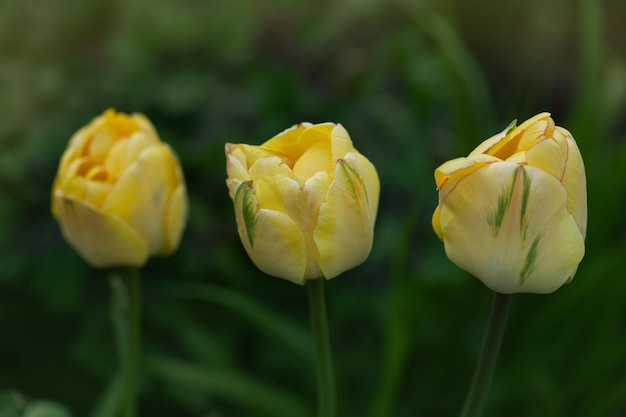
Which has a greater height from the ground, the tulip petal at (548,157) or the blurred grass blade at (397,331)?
the tulip petal at (548,157)

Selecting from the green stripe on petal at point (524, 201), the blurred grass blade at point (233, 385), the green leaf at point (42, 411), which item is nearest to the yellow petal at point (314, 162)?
the green stripe on petal at point (524, 201)

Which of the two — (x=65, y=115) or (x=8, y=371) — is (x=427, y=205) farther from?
(x=8, y=371)

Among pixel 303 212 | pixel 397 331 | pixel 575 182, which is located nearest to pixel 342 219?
pixel 303 212

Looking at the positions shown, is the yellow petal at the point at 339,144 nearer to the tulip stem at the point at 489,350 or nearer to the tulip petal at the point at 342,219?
the tulip petal at the point at 342,219

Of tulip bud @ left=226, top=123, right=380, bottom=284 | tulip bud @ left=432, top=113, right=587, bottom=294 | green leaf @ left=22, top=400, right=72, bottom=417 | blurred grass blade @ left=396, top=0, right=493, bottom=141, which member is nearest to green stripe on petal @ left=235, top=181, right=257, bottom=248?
tulip bud @ left=226, top=123, right=380, bottom=284

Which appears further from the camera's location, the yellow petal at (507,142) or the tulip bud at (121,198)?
the tulip bud at (121,198)

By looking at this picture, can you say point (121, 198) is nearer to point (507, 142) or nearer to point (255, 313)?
point (507, 142)
